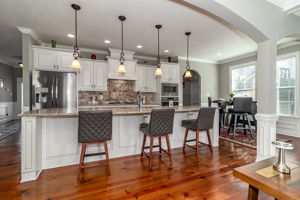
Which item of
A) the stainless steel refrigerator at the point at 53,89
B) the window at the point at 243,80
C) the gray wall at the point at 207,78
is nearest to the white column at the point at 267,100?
the window at the point at 243,80

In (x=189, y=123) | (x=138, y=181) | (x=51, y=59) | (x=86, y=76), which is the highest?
(x=51, y=59)

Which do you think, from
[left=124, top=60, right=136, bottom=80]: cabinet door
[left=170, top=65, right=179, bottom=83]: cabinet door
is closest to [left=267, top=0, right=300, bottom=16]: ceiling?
[left=170, top=65, right=179, bottom=83]: cabinet door

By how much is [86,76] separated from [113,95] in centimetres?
114

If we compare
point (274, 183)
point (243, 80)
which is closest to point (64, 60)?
Result: point (274, 183)

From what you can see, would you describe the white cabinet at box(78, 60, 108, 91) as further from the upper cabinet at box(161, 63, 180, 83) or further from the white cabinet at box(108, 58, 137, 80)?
the upper cabinet at box(161, 63, 180, 83)

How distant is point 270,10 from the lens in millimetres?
2424

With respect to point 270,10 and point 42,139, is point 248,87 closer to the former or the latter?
point 270,10

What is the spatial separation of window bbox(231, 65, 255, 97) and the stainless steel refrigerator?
5799mm

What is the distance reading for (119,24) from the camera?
3.16 meters

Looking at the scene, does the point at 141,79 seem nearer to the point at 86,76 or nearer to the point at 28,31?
the point at 86,76

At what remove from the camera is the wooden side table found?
90cm

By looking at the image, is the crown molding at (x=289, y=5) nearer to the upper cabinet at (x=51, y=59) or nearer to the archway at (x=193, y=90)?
the archway at (x=193, y=90)

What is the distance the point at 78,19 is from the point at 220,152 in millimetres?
3987

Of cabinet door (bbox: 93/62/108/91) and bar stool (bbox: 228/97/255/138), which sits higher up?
cabinet door (bbox: 93/62/108/91)
